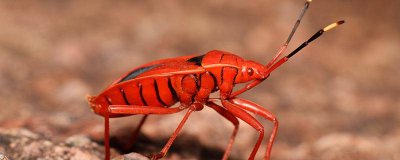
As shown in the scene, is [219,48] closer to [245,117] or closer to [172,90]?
[172,90]

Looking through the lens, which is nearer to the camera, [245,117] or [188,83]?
[245,117]

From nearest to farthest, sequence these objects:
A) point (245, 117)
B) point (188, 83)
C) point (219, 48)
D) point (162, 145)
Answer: point (245, 117) < point (188, 83) < point (162, 145) < point (219, 48)

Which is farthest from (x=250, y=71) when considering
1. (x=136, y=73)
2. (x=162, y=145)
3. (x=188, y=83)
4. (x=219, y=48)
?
(x=219, y=48)

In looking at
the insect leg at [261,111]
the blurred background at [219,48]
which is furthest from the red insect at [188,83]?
the blurred background at [219,48]

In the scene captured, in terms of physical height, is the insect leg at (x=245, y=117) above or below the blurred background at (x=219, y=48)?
below

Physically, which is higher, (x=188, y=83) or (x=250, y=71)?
(x=250, y=71)

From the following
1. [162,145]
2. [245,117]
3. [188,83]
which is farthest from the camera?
[162,145]

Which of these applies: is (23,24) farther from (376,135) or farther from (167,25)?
(376,135)

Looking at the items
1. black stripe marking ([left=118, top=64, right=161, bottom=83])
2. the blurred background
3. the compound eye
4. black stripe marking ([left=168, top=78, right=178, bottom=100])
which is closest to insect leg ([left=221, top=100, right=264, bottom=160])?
the compound eye

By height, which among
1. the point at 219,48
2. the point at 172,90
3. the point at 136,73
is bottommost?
the point at 172,90

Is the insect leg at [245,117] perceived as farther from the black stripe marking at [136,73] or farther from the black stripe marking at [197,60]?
the black stripe marking at [136,73]
